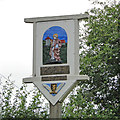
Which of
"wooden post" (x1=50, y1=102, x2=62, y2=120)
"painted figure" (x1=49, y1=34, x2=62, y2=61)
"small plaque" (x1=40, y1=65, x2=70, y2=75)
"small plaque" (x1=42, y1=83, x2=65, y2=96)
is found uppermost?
"painted figure" (x1=49, y1=34, x2=62, y2=61)

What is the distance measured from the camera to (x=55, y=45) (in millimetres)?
7219

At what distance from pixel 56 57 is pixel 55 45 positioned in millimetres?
238

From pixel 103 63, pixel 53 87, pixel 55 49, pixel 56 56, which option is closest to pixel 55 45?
pixel 55 49

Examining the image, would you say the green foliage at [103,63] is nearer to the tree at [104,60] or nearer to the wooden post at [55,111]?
the tree at [104,60]

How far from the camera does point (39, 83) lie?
7.21 metres

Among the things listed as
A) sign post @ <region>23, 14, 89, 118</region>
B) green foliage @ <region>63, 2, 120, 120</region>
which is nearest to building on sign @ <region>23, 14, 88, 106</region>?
sign post @ <region>23, 14, 89, 118</region>

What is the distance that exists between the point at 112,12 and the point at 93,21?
2.32 ft

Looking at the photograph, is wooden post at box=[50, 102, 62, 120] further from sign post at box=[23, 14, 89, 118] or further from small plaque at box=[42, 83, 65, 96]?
small plaque at box=[42, 83, 65, 96]

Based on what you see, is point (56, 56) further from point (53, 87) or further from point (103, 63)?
point (103, 63)

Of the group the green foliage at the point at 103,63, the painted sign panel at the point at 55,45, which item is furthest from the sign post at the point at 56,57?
the green foliage at the point at 103,63

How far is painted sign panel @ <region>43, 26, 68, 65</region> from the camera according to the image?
7184 millimetres

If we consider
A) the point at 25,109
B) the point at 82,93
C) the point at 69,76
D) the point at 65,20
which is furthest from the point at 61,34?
the point at 82,93

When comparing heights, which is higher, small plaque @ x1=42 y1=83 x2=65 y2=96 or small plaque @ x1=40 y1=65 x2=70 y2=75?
small plaque @ x1=40 y1=65 x2=70 y2=75

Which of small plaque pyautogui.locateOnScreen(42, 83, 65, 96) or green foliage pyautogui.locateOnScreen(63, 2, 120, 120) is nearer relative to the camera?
small plaque pyautogui.locateOnScreen(42, 83, 65, 96)
